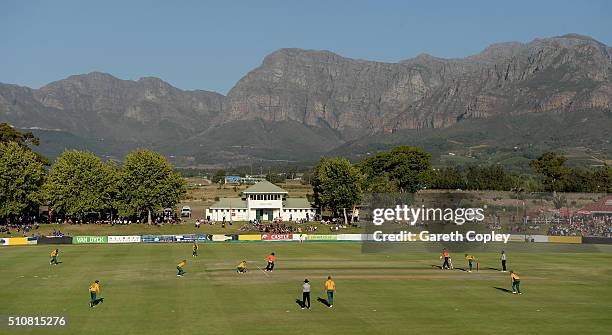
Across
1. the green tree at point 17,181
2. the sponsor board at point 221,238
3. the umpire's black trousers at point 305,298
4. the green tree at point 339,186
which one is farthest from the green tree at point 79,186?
the umpire's black trousers at point 305,298

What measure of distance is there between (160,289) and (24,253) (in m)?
36.5

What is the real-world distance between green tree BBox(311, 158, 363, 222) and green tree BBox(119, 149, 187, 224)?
27.6 metres

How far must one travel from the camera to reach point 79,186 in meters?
127

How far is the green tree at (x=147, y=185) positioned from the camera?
424ft

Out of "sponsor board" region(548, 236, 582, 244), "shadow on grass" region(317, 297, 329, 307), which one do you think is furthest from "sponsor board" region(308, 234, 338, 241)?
"shadow on grass" region(317, 297, 329, 307)

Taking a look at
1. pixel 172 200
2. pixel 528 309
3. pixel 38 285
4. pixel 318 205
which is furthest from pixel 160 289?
pixel 318 205

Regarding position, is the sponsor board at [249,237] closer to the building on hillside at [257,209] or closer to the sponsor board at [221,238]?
the sponsor board at [221,238]

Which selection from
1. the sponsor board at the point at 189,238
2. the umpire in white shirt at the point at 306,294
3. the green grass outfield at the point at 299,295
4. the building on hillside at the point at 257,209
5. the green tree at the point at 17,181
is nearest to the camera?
the green grass outfield at the point at 299,295

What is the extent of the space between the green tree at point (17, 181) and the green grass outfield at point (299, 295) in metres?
42.0

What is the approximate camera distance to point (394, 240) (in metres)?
96.0

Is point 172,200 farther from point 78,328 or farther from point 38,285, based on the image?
point 78,328

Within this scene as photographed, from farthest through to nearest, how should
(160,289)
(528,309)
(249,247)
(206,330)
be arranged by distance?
(249,247), (160,289), (528,309), (206,330)

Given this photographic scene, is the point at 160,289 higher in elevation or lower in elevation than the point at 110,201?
lower

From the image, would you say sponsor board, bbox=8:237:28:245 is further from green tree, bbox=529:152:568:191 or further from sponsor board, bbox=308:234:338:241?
green tree, bbox=529:152:568:191
